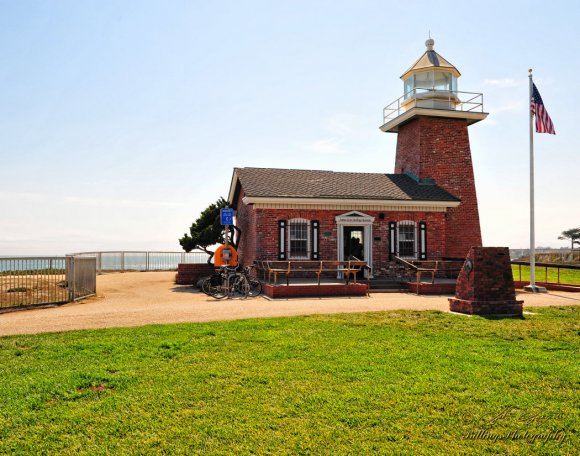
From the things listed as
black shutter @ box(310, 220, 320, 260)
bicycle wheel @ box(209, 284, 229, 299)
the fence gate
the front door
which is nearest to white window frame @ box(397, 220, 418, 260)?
the front door

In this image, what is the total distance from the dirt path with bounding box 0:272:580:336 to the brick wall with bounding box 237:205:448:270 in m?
3.33

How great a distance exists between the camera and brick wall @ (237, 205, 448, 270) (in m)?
18.2

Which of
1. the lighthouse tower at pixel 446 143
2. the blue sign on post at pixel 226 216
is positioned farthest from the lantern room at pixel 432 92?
the blue sign on post at pixel 226 216

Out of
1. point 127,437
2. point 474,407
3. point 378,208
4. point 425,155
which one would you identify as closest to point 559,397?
point 474,407

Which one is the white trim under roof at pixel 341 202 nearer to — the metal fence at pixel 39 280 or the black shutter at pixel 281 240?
the black shutter at pixel 281 240

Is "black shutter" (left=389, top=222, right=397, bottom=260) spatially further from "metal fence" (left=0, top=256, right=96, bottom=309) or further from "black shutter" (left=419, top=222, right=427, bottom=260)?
"metal fence" (left=0, top=256, right=96, bottom=309)

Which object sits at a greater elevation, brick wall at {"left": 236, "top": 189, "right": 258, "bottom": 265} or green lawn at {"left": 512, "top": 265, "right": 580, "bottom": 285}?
brick wall at {"left": 236, "top": 189, "right": 258, "bottom": 265}

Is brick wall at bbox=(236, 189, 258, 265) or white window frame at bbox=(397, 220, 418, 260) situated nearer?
brick wall at bbox=(236, 189, 258, 265)

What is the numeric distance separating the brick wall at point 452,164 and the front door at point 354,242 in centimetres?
488

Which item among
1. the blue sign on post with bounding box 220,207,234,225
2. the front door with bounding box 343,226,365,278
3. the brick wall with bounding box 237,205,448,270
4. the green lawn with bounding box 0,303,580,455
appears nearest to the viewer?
the green lawn with bounding box 0,303,580,455

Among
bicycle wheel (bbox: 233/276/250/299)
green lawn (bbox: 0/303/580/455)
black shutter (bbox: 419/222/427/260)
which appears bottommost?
green lawn (bbox: 0/303/580/455)

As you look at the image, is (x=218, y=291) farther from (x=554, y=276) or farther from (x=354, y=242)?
(x=554, y=276)

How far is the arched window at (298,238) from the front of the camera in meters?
18.5

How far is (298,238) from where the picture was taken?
18.6 m
